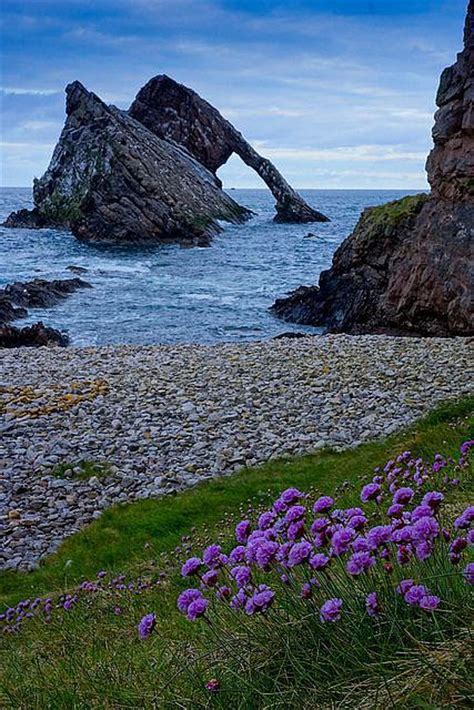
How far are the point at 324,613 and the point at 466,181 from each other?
20.6 m

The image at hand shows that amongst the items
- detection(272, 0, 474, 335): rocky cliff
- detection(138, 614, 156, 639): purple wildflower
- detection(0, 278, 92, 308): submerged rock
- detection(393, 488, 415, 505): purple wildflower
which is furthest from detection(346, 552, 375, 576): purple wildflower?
detection(0, 278, 92, 308): submerged rock

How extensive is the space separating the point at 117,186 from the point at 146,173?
3336 millimetres

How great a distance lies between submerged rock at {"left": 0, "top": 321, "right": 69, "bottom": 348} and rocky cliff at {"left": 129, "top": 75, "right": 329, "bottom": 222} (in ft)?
199

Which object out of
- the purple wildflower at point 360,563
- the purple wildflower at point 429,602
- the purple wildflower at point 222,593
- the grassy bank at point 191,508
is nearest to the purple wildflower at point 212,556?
the purple wildflower at point 222,593

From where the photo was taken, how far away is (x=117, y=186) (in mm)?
64250

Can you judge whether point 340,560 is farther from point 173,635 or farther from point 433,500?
point 173,635

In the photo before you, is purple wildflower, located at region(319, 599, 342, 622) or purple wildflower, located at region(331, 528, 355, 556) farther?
purple wildflower, located at region(331, 528, 355, 556)

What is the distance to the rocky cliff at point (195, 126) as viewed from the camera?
85125 mm

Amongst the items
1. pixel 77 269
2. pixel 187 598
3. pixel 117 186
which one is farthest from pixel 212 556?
pixel 117 186

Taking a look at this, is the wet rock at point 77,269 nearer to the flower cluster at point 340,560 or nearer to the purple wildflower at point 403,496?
the flower cluster at point 340,560

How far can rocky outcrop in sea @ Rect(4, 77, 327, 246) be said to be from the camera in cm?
6425

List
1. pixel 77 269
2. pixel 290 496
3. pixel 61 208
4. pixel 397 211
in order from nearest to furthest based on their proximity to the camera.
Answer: pixel 290 496
pixel 397 211
pixel 77 269
pixel 61 208

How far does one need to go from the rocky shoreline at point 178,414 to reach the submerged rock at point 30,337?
312 inches

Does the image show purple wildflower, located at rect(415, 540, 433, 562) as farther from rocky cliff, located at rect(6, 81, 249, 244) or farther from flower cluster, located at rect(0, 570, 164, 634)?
rocky cliff, located at rect(6, 81, 249, 244)
